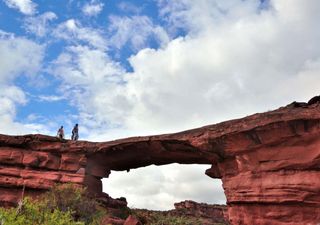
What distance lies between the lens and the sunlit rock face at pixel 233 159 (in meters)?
19.0

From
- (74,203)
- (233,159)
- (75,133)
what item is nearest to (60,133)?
(75,133)

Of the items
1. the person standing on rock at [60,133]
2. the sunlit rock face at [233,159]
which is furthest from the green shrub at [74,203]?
the person standing on rock at [60,133]

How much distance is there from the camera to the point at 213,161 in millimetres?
24281

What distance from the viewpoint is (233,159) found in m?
22.2

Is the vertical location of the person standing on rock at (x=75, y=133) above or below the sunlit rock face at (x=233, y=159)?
above

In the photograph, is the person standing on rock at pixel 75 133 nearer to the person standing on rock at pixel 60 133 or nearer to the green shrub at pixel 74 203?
the person standing on rock at pixel 60 133

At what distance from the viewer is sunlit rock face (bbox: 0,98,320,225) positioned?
747 inches

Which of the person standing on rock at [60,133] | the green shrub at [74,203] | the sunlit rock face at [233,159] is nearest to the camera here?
the sunlit rock face at [233,159]

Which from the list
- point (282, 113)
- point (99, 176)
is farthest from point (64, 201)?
point (282, 113)

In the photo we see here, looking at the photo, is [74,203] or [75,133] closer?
[74,203]

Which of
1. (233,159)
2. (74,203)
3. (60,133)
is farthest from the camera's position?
(60,133)

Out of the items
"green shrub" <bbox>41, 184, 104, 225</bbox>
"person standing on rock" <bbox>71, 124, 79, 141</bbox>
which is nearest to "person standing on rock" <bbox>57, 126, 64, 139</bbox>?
"person standing on rock" <bbox>71, 124, 79, 141</bbox>

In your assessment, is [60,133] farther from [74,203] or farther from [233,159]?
[233,159]

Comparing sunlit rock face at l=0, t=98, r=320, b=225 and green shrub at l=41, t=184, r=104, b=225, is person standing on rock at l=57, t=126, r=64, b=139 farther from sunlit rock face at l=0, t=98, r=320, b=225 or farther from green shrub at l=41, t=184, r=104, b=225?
green shrub at l=41, t=184, r=104, b=225
